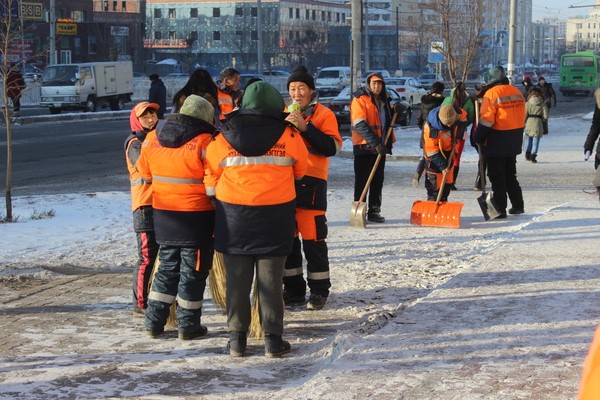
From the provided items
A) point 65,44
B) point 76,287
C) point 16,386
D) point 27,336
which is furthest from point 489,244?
point 65,44

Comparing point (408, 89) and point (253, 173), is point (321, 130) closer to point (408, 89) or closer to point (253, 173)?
point (253, 173)

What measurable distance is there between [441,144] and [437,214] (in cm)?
113

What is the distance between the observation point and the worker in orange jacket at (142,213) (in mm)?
7293

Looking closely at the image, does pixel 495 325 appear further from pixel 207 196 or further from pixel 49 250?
pixel 49 250

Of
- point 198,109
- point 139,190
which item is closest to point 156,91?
point 139,190

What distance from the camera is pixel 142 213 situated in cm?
731

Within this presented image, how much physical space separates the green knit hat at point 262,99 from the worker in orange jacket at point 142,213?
1.23 m

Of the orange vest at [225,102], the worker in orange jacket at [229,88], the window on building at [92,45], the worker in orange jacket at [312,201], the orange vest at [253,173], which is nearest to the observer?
the orange vest at [253,173]

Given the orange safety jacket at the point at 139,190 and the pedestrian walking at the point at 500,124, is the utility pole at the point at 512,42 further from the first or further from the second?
the orange safety jacket at the point at 139,190

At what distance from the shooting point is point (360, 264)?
9312mm

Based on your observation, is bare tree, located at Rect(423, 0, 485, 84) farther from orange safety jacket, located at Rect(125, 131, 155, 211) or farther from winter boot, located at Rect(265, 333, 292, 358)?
winter boot, located at Rect(265, 333, 292, 358)

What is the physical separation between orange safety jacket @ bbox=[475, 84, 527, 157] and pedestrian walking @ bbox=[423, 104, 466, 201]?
17.9 inches

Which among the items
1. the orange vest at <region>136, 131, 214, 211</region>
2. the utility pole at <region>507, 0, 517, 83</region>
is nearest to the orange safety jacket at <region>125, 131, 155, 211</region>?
the orange vest at <region>136, 131, 214, 211</region>

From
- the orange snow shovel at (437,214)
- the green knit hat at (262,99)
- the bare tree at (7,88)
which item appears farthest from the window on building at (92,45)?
the green knit hat at (262,99)
